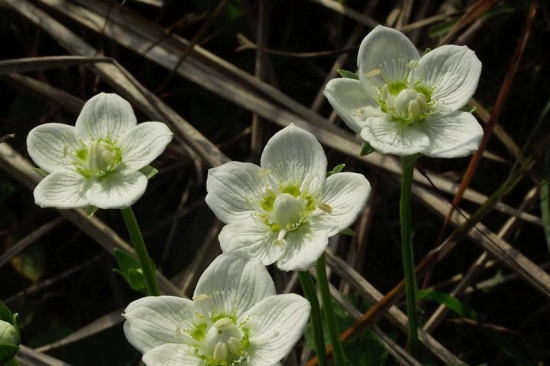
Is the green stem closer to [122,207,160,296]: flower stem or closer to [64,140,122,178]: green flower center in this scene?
[122,207,160,296]: flower stem

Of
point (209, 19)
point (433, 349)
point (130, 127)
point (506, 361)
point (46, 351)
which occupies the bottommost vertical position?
point (46, 351)

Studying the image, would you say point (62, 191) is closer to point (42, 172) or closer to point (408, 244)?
point (42, 172)

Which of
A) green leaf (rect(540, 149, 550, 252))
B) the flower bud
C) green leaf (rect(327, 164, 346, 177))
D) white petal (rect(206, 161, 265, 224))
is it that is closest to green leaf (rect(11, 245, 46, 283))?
the flower bud

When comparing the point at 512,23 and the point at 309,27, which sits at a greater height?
the point at 512,23

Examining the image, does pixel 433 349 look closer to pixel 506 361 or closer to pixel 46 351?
pixel 506 361

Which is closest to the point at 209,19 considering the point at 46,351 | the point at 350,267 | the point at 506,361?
the point at 350,267

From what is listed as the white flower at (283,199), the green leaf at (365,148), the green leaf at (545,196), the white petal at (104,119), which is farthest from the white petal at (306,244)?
the green leaf at (545,196)
